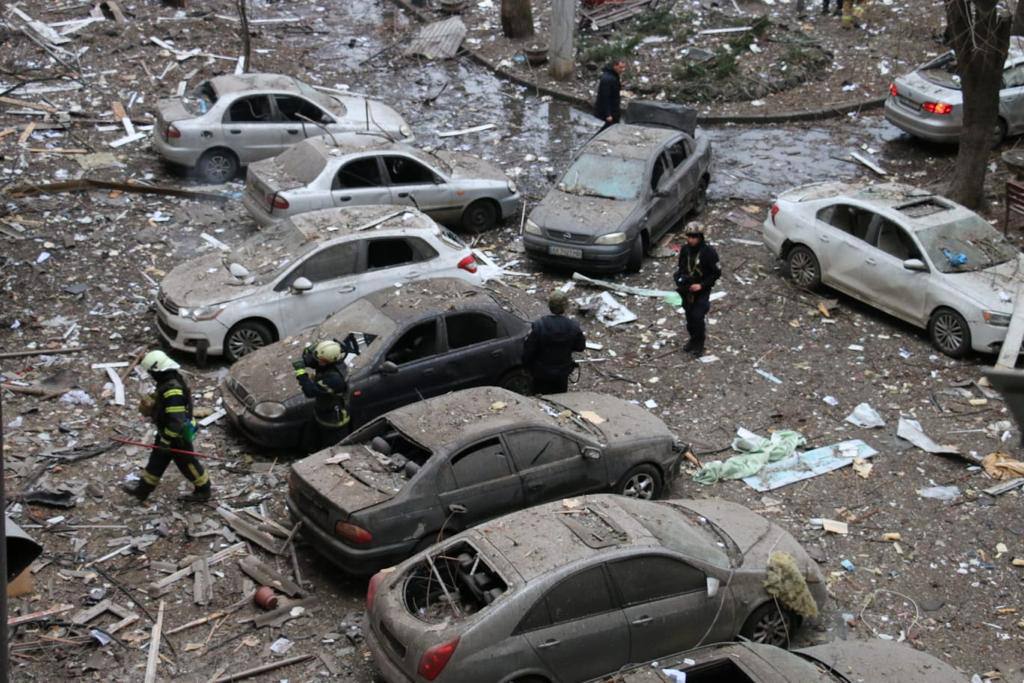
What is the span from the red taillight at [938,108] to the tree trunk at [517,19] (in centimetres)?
888

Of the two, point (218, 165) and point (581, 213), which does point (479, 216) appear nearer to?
point (581, 213)

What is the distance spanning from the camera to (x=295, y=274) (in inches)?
481

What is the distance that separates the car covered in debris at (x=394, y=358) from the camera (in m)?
10.4

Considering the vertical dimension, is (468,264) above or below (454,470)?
below

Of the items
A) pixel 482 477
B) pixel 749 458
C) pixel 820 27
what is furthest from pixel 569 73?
pixel 482 477

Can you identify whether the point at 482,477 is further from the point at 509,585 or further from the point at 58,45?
the point at 58,45

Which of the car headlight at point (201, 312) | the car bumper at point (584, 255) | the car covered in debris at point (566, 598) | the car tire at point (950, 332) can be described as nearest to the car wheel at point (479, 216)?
the car bumper at point (584, 255)

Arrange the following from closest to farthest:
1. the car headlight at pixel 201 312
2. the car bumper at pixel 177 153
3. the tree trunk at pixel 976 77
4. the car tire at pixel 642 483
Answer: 1. the car tire at pixel 642 483
2. the car headlight at pixel 201 312
3. the tree trunk at pixel 976 77
4. the car bumper at pixel 177 153

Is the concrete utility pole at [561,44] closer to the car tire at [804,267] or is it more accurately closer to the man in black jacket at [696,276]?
the car tire at [804,267]

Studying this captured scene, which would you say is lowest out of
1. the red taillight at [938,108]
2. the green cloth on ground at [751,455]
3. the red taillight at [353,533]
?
the green cloth on ground at [751,455]

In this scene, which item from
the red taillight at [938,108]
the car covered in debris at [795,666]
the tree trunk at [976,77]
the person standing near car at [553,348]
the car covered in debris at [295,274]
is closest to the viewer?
the car covered in debris at [795,666]

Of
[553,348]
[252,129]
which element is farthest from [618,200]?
[252,129]

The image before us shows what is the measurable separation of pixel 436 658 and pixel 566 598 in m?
0.98

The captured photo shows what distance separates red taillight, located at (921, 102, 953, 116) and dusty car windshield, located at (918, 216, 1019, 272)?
18.2ft
